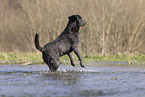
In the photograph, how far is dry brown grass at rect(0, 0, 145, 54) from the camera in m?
17.4

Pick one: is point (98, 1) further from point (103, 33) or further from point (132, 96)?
point (132, 96)

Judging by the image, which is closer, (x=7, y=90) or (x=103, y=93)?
(x=103, y=93)

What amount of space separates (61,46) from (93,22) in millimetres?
9362

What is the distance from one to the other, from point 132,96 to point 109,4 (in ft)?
42.4

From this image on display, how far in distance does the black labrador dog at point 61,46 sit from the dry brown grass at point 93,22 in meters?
7.19

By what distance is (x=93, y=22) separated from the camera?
694 inches

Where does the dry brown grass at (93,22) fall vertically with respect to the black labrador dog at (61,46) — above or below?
below

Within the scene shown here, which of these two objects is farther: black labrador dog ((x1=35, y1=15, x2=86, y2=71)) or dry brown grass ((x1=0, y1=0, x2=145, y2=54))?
dry brown grass ((x1=0, y1=0, x2=145, y2=54))

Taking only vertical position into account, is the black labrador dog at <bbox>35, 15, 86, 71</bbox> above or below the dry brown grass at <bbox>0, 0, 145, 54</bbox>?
above

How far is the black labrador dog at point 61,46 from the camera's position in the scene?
8.26 meters

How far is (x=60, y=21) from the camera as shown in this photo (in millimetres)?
18594

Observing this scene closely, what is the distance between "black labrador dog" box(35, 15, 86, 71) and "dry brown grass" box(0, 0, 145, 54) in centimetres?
719

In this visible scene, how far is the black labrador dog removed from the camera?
8258mm

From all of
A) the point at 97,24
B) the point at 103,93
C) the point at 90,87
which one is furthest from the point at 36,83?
the point at 97,24
